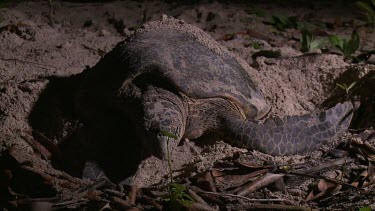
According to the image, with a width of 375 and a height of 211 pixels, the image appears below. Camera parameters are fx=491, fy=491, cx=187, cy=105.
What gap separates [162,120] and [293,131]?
2.69 feet

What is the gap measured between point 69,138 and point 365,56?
2376mm

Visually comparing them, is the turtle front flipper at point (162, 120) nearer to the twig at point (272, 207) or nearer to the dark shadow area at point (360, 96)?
the twig at point (272, 207)

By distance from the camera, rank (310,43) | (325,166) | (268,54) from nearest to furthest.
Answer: (325,166)
(268,54)
(310,43)

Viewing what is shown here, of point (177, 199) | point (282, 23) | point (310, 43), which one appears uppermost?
point (282, 23)

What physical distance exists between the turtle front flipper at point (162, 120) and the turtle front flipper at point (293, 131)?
37cm

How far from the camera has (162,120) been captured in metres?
2.52

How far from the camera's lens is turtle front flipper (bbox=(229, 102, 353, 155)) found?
108 inches

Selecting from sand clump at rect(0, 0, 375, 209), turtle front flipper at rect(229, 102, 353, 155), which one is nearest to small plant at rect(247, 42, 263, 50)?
sand clump at rect(0, 0, 375, 209)

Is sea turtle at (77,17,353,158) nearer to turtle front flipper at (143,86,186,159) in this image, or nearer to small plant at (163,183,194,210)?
turtle front flipper at (143,86,186,159)

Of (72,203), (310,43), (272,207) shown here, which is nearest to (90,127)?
(72,203)

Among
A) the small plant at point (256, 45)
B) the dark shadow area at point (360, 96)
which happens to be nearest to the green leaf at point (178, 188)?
the dark shadow area at point (360, 96)

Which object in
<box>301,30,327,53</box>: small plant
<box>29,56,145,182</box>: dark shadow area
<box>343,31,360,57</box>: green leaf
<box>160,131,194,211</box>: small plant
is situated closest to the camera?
<box>160,131,194,211</box>: small plant

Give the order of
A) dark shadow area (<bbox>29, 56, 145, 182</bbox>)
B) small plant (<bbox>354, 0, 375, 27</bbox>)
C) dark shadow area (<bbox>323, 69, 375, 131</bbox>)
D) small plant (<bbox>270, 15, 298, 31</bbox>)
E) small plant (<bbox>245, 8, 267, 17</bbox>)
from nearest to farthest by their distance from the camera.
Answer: dark shadow area (<bbox>29, 56, 145, 182</bbox>)
dark shadow area (<bbox>323, 69, 375, 131</bbox>)
small plant (<bbox>354, 0, 375, 27</bbox>)
small plant (<bbox>270, 15, 298, 31</bbox>)
small plant (<bbox>245, 8, 267, 17</bbox>)

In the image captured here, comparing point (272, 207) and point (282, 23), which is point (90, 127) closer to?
point (272, 207)
